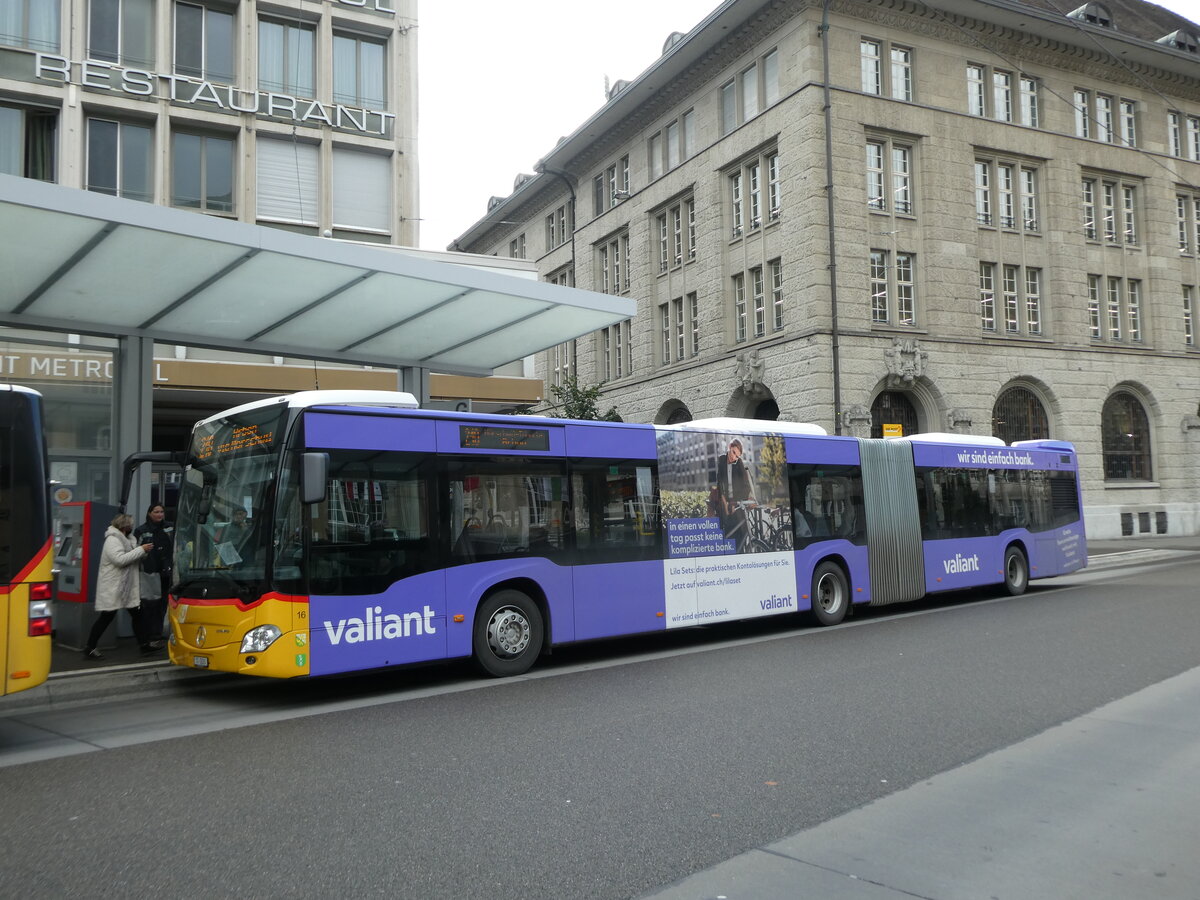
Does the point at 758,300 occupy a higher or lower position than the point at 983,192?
lower

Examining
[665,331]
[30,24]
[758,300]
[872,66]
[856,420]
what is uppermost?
[872,66]

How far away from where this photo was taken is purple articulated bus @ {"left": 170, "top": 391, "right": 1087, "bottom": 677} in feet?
29.5

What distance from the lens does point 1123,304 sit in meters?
35.8

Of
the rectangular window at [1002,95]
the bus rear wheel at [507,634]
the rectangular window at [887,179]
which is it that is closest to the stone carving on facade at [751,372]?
the rectangular window at [887,179]

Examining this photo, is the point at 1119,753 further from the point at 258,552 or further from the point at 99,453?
the point at 99,453

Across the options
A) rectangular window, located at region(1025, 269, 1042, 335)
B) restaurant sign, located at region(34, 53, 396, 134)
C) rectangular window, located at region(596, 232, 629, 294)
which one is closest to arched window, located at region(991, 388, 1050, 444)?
rectangular window, located at region(1025, 269, 1042, 335)

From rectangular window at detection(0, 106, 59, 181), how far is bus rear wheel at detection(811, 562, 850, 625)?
17712 mm

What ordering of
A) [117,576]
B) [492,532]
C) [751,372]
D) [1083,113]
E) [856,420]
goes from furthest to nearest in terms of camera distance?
[1083,113]
[751,372]
[856,420]
[117,576]
[492,532]

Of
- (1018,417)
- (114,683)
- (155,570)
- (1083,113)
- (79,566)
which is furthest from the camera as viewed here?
(1083,113)

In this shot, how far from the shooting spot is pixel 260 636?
8.72 metres

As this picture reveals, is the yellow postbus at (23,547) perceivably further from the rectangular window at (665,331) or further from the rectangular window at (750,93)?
the rectangular window at (665,331)

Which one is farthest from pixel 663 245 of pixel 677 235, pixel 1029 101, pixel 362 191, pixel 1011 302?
pixel 362 191

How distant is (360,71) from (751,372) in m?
14.4

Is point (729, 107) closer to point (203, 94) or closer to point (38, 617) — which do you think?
point (203, 94)
